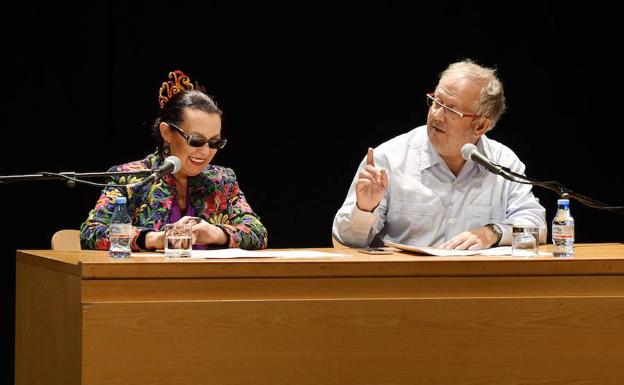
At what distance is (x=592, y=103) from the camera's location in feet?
15.2

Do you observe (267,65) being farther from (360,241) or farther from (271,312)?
(271,312)

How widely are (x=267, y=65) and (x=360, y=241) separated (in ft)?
3.97

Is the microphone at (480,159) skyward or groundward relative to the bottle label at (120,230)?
skyward

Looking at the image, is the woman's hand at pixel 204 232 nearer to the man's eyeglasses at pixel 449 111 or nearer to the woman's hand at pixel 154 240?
the woman's hand at pixel 154 240

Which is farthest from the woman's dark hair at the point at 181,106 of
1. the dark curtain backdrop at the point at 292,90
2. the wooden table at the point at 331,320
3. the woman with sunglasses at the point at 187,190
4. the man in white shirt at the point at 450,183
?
the wooden table at the point at 331,320

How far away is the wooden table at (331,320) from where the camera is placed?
2285mm

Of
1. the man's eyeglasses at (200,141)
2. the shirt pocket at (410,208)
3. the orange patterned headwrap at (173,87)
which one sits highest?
the orange patterned headwrap at (173,87)

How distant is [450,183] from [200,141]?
1.05m

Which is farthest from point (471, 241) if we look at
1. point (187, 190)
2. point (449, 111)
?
point (187, 190)

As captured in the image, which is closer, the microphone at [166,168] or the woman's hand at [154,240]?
the microphone at [166,168]

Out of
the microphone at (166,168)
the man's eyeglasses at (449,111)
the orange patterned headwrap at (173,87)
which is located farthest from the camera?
the man's eyeglasses at (449,111)

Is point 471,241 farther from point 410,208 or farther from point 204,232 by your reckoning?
point 204,232

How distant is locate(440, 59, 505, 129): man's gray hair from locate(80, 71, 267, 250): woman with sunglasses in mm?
927

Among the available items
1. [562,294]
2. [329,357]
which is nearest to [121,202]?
[329,357]
